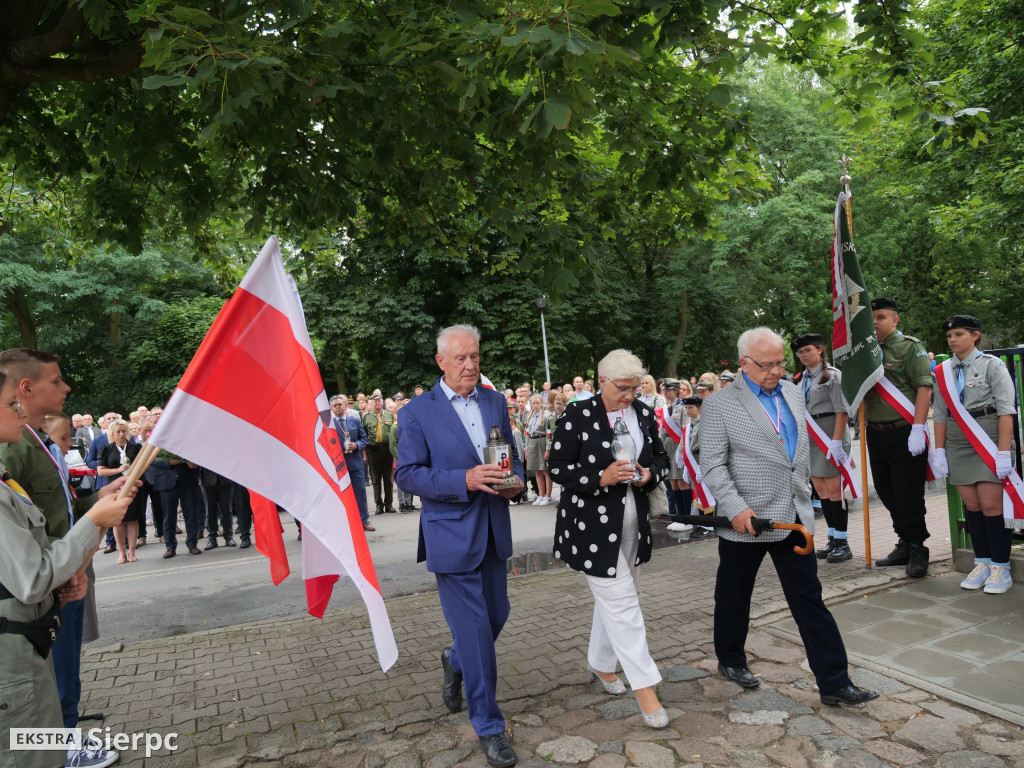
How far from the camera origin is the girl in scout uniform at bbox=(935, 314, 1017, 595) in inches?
219

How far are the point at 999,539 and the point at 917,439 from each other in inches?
37.6

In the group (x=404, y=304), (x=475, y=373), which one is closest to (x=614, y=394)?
(x=475, y=373)

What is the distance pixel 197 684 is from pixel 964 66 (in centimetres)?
1895

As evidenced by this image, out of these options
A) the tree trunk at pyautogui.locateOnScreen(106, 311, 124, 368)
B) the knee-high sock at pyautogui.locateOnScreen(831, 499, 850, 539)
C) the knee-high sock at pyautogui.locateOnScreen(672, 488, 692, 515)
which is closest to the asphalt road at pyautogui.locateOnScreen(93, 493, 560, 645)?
the knee-high sock at pyautogui.locateOnScreen(672, 488, 692, 515)

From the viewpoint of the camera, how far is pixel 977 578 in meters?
5.80

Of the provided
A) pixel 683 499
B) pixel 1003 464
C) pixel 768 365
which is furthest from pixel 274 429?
pixel 683 499

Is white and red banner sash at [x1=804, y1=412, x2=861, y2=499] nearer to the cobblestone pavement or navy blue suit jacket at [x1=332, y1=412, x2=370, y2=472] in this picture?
the cobblestone pavement

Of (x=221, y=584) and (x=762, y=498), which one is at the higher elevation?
(x=762, y=498)

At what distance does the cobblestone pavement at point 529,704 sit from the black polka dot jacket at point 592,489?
91 centimetres

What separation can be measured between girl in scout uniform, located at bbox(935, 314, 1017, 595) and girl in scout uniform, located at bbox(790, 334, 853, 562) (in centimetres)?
117

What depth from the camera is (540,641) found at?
17.8 feet

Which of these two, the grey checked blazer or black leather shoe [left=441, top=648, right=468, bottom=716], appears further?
black leather shoe [left=441, top=648, right=468, bottom=716]

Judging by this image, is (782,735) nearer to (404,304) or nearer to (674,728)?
(674,728)

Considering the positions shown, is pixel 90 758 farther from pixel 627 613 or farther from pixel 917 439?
pixel 917 439
